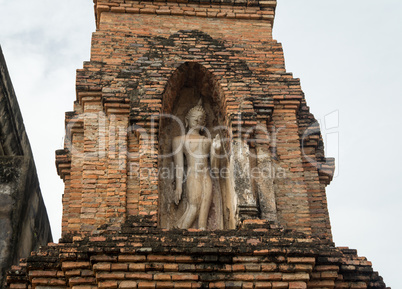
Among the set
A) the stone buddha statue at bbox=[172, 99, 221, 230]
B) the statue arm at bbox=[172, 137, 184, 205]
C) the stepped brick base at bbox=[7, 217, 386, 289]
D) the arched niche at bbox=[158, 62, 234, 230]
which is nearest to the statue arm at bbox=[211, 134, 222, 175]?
the stone buddha statue at bbox=[172, 99, 221, 230]

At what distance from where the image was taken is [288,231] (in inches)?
347

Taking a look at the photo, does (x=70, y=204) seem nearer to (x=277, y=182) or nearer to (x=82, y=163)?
(x=82, y=163)

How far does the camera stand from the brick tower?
808 centimetres

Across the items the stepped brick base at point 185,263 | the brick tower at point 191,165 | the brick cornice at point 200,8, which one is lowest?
the stepped brick base at point 185,263

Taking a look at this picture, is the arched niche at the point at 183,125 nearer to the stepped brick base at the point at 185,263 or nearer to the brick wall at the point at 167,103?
the brick wall at the point at 167,103

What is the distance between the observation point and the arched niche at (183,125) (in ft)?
32.9

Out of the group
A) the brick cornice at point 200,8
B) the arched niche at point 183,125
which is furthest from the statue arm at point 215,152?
the brick cornice at point 200,8

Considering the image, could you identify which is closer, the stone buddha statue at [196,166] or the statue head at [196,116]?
the stone buddha statue at [196,166]

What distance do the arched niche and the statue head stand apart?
16cm

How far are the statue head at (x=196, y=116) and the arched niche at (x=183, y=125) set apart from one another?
16 centimetres

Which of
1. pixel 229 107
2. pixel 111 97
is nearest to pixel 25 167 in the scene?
pixel 111 97

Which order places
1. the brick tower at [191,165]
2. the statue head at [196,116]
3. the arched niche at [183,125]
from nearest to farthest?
the brick tower at [191,165], the arched niche at [183,125], the statue head at [196,116]

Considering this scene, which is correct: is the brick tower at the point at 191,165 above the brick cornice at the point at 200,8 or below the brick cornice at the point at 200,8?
below

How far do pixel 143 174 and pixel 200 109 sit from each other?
72.3 inches
